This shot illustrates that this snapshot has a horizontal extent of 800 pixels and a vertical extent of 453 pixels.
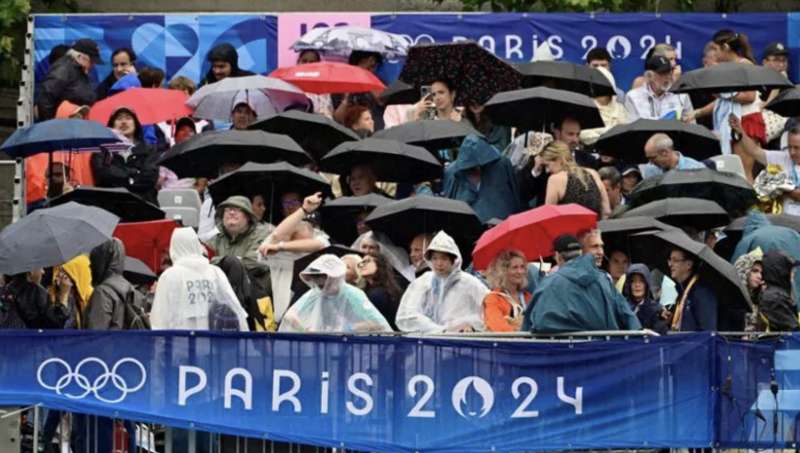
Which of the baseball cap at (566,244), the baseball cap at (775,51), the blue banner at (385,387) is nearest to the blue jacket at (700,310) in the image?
the baseball cap at (566,244)

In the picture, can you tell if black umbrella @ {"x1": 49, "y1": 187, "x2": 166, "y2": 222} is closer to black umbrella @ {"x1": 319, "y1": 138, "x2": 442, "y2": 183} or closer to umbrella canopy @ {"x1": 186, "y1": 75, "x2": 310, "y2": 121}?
black umbrella @ {"x1": 319, "y1": 138, "x2": 442, "y2": 183}

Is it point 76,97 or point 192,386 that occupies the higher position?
point 76,97

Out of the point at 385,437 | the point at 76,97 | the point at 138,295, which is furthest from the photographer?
the point at 76,97

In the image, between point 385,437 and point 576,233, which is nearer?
point 385,437

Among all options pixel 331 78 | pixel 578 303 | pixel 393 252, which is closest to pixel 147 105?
pixel 331 78

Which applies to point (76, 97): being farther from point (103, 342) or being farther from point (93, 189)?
point (103, 342)

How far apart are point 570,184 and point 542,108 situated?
5.59 ft

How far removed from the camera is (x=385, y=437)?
1909cm

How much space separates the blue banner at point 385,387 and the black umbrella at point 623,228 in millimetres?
2754

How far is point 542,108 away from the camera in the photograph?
25.2 m

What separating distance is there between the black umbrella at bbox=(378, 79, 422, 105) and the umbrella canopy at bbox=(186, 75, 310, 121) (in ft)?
3.41

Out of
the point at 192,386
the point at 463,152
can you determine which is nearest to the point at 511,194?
the point at 463,152

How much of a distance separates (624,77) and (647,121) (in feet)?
15.1

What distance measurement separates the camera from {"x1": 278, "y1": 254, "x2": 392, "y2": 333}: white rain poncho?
20.5 m
